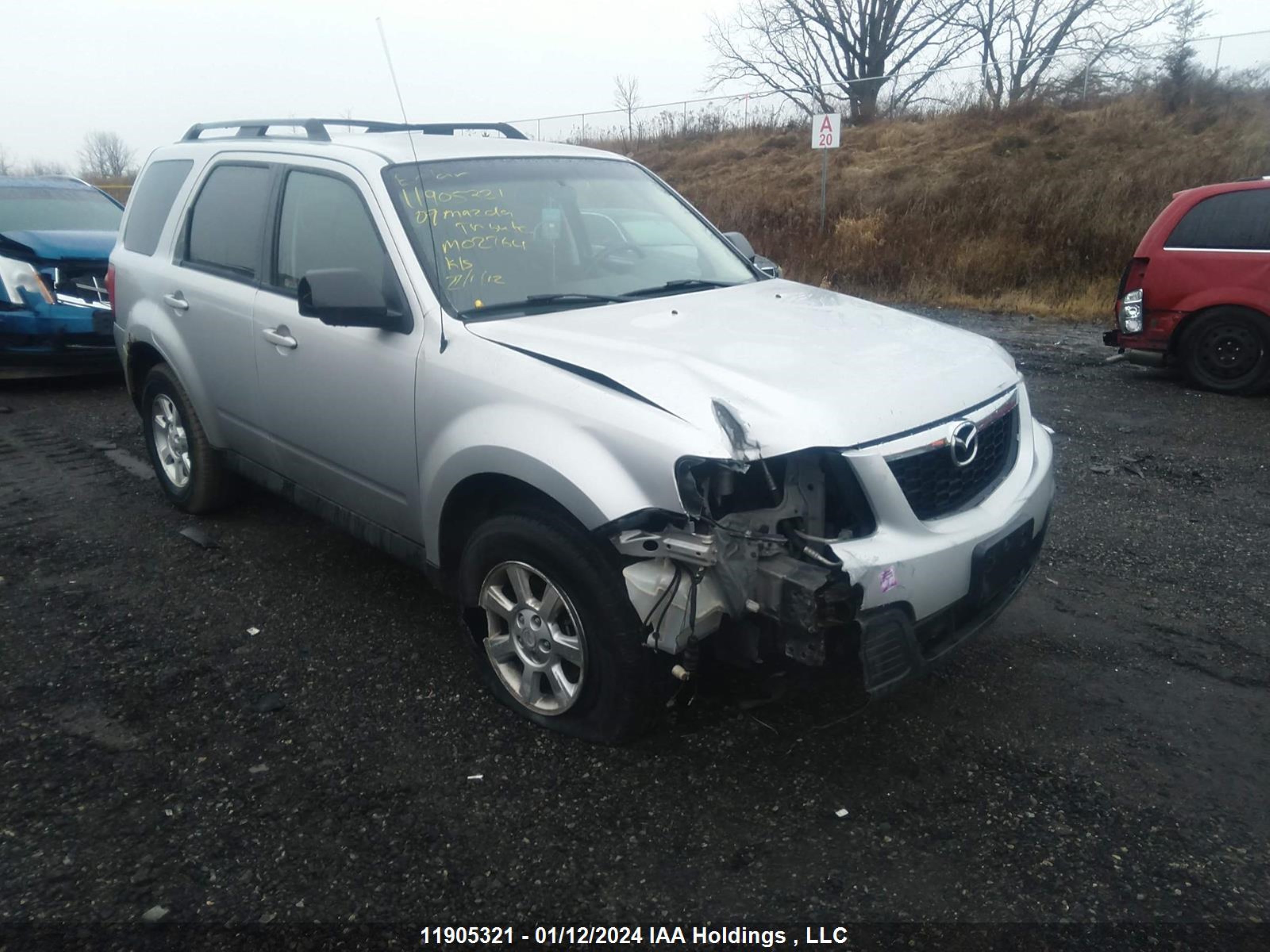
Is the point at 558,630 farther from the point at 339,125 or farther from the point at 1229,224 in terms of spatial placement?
the point at 1229,224

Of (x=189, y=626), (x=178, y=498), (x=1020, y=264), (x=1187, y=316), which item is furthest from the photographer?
(x=1020, y=264)

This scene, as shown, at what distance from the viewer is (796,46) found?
3484cm

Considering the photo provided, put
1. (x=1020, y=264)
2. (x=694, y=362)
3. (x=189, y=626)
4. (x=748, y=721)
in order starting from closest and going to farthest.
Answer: (x=694, y=362) → (x=748, y=721) → (x=189, y=626) → (x=1020, y=264)

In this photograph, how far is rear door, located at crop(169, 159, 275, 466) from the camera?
4273 millimetres

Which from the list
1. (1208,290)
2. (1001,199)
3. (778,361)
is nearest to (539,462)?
(778,361)

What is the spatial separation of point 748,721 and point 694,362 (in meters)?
1.25

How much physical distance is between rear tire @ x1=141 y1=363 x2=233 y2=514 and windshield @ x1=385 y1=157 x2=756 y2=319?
1.97 metres

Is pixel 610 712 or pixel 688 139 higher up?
pixel 688 139

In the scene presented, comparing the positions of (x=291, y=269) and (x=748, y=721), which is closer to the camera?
(x=748, y=721)

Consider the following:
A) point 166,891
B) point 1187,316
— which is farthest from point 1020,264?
point 166,891

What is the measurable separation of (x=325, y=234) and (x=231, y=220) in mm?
871

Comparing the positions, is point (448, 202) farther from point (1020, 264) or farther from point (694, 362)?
point (1020, 264)

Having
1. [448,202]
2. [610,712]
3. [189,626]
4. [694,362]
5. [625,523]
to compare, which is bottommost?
[189,626]

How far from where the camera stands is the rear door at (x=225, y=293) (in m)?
4.27
